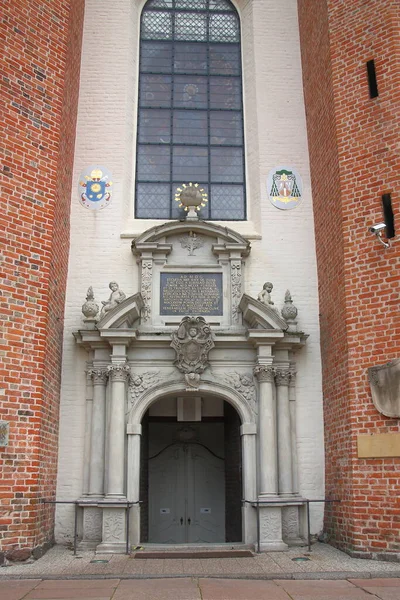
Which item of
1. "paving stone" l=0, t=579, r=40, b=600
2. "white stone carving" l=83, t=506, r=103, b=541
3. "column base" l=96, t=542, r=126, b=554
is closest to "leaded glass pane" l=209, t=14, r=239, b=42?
"white stone carving" l=83, t=506, r=103, b=541

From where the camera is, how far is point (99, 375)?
34.6ft

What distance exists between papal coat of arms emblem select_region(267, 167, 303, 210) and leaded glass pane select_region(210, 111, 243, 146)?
3.91ft

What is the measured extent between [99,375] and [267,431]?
2.85 meters

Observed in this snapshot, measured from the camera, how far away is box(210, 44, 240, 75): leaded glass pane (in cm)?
1338

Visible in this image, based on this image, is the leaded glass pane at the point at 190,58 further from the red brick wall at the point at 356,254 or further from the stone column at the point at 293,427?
the stone column at the point at 293,427

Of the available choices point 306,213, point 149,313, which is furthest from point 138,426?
point 306,213

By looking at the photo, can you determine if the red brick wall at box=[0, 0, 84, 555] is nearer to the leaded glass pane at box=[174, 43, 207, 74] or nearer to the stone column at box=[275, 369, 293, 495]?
the leaded glass pane at box=[174, 43, 207, 74]

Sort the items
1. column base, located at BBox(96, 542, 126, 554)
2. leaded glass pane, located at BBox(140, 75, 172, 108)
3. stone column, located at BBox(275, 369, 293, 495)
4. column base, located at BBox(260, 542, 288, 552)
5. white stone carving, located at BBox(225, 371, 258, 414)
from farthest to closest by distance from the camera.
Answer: leaded glass pane, located at BBox(140, 75, 172, 108)
white stone carving, located at BBox(225, 371, 258, 414)
stone column, located at BBox(275, 369, 293, 495)
column base, located at BBox(260, 542, 288, 552)
column base, located at BBox(96, 542, 126, 554)

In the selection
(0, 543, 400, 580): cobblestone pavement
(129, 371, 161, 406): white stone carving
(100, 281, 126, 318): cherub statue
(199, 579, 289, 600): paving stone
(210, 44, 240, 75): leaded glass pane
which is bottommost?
(199, 579, 289, 600): paving stone

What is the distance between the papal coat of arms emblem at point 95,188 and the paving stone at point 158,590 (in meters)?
6.73

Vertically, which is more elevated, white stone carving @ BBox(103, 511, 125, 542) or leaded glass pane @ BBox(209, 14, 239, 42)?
leaded glass pane @ BBox(209, 14, 239, 42)

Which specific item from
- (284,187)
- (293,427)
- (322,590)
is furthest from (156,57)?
(322,590)

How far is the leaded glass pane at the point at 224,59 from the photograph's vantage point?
Result: 13379 millimetres

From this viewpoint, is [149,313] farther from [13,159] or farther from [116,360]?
[13,159]
